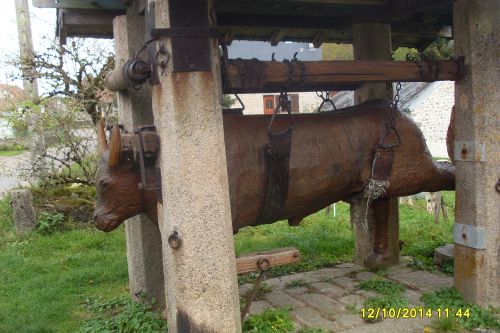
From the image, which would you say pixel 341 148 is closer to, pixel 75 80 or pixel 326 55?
pixel 75 80

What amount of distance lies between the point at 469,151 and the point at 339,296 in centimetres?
182

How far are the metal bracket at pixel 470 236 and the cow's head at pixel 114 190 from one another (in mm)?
2820

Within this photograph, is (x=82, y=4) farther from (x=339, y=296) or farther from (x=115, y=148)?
(x=339, y=296)

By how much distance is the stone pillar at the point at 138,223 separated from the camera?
14.5ft

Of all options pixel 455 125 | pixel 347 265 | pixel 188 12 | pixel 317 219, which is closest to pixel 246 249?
pixel 347 265

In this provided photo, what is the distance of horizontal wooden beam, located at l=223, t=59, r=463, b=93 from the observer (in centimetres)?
373

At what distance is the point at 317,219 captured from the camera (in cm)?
966

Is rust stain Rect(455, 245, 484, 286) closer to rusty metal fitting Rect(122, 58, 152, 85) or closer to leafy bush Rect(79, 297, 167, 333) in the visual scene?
leafy bush Rect(79, 297, 167, 333)

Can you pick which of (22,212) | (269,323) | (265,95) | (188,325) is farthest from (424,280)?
(265,95)

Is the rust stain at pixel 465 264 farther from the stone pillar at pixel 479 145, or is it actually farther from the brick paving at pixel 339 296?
the brick paving at pixel 339 296

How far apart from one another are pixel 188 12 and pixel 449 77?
2461 millimetres

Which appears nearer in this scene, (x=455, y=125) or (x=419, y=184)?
(x=455, y=125)

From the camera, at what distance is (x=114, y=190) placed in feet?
12.5

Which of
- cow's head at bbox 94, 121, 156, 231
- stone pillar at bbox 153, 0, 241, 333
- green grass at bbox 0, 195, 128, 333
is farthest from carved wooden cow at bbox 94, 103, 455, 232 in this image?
green grass at bbox 0, 195, 128, 333
